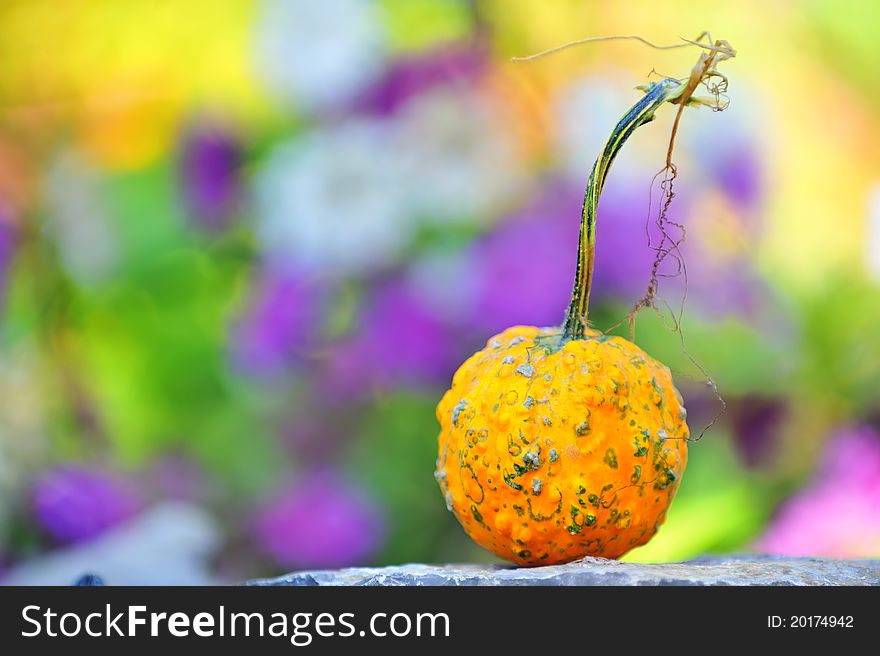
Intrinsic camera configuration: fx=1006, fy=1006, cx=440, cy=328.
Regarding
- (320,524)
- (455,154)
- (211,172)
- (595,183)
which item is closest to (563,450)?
(595,183)

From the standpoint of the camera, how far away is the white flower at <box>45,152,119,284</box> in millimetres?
2414

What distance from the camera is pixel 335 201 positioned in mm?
2385

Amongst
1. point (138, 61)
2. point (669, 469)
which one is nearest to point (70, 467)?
point (138, 61)

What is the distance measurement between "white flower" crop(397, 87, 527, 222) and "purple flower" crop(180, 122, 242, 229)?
0.41m

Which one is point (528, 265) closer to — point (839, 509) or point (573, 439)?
point (839, 509)

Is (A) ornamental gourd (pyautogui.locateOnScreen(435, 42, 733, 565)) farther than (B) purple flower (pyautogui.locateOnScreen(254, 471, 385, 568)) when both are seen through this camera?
No

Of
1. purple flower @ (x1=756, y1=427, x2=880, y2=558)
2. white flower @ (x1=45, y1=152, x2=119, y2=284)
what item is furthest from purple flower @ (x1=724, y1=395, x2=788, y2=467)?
white flower @ (x1=45, y1=152, x2=119, y2=284)

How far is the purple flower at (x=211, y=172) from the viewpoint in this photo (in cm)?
241

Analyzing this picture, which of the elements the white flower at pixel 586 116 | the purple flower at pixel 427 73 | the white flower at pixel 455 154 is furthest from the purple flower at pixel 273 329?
the white flower at pixel 586 116

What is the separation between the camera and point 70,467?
2303 millimetres

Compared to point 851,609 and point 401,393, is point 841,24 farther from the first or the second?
point 851,609

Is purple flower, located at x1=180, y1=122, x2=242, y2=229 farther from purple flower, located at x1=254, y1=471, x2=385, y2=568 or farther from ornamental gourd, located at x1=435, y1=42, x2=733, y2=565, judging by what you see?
ornamental gourd, located at x1=435, y1=42, x2=733, y2=565

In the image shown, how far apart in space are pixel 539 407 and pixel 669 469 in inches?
6.1

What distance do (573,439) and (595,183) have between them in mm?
257
